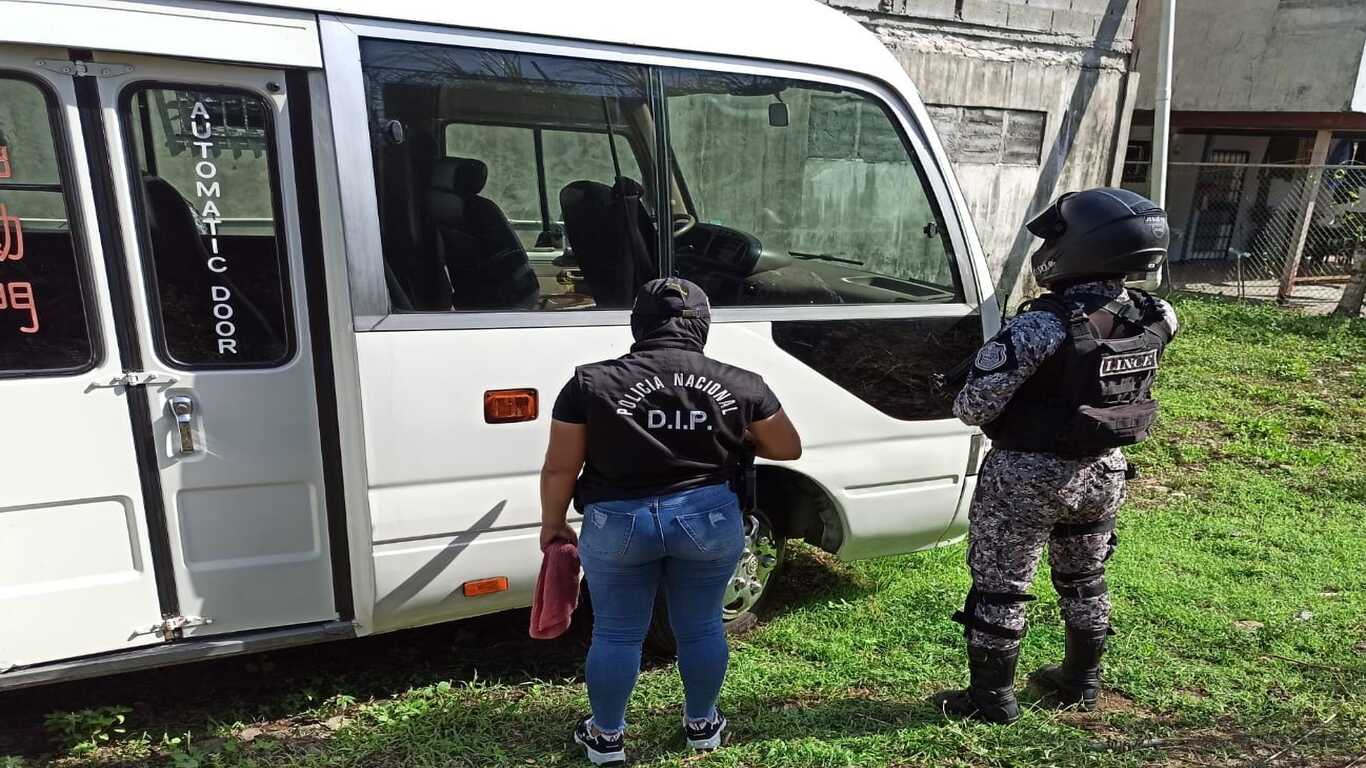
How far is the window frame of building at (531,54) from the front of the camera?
2.72 metres

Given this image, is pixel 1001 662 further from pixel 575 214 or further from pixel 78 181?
pixel 78 181

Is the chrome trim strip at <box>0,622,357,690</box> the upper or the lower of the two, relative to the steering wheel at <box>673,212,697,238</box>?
lower

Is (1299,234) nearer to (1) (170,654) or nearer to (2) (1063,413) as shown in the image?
(2) (1063,413)

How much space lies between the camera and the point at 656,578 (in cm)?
273

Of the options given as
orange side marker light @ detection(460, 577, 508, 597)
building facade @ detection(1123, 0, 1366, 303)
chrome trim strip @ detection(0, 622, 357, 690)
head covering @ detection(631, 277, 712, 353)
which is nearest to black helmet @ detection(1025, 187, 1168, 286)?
head covering @ detection(631, 277, 712, 353)

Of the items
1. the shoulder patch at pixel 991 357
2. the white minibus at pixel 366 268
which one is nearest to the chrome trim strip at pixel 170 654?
the white minibus at pixel 366 268

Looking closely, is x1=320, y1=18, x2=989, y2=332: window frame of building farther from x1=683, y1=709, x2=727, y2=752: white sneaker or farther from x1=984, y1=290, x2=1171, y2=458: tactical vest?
x1=683, y1=709, x2=727, y2=752: white sneaker

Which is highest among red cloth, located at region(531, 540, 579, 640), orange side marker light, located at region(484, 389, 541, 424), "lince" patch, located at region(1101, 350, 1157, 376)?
"lince" patch, located at region(1101, 350, 1157, 376)

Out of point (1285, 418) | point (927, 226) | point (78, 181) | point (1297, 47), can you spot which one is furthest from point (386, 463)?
point (1297, 47)

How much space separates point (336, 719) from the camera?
3262 mm

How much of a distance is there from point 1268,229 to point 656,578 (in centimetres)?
1455

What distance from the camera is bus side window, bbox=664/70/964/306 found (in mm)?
3320

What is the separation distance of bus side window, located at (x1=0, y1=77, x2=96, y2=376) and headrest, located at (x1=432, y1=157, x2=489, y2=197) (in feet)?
3.24

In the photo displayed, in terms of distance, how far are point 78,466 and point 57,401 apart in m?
0.19
